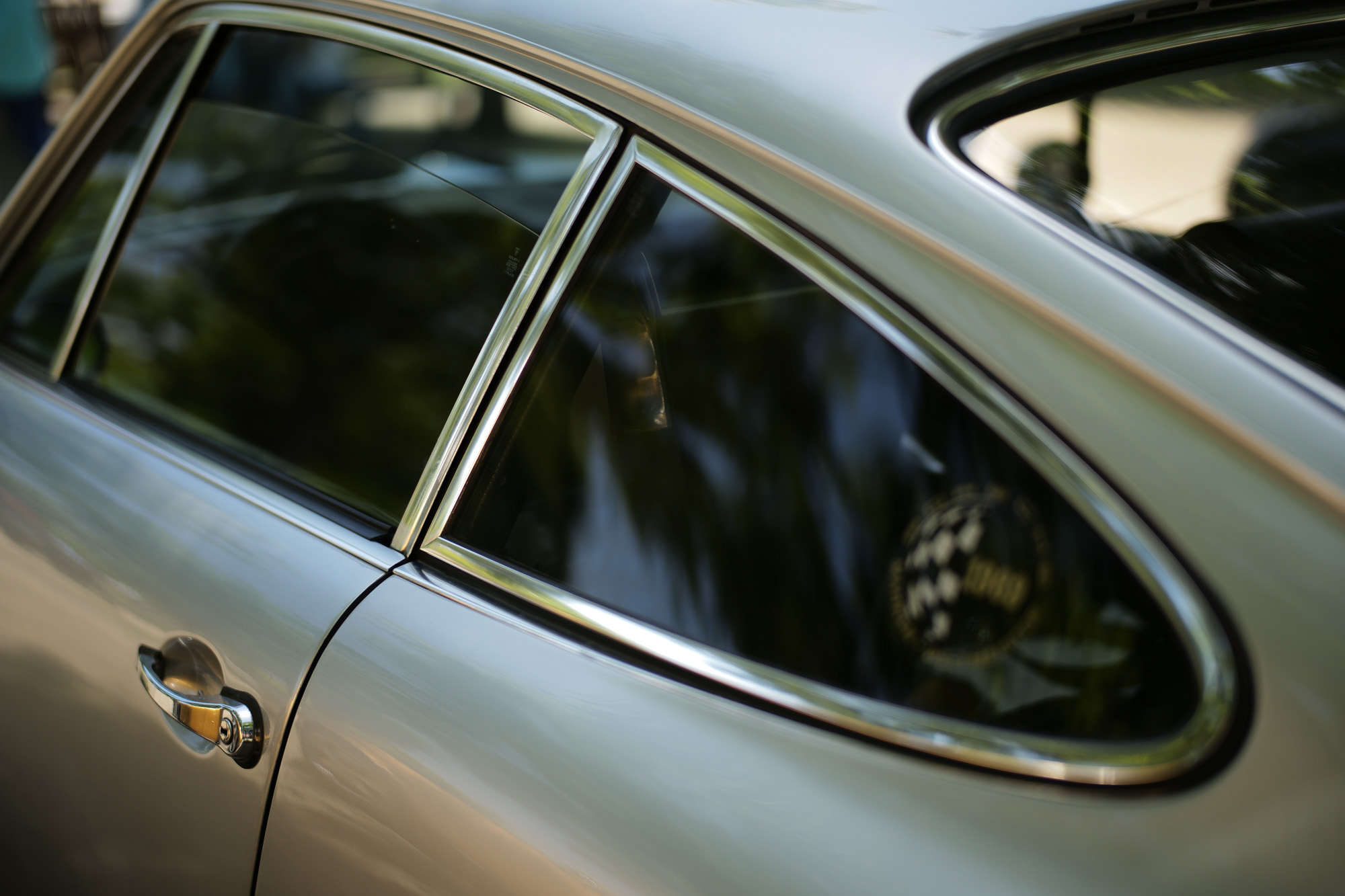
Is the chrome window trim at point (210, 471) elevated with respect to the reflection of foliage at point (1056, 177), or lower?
lower

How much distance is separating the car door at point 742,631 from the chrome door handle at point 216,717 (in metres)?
0.07

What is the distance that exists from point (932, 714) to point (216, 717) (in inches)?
32.7

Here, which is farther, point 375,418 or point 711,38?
point 375,418

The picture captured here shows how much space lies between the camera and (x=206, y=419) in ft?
5.57

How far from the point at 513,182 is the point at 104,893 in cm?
180

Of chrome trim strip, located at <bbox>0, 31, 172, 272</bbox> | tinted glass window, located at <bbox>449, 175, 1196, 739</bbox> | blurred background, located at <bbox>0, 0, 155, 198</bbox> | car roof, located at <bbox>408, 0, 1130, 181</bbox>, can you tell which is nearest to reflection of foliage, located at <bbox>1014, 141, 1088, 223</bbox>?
car roof, located at <bbox>408, 0, 1130, 181</bbox>

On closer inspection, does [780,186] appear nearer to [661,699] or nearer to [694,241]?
[694,241]

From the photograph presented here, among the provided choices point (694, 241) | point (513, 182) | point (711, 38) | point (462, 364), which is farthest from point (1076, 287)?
point (513, 182)

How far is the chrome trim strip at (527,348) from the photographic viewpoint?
117cm

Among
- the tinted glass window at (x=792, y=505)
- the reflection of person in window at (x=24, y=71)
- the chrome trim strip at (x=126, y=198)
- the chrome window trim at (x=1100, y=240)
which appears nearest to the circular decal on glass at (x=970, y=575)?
the tinted glass window at (x=792, y=505)

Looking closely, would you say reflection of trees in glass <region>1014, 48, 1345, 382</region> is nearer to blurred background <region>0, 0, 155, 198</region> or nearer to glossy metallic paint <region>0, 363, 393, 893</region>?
glossy metallic paint <region>0, 363, 393, 893</region>

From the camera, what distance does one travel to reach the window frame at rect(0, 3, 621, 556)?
1.22 m

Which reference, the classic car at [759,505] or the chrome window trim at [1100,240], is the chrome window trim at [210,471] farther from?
the chrome window trim at [1100,240]

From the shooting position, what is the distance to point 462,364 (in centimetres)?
141
